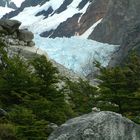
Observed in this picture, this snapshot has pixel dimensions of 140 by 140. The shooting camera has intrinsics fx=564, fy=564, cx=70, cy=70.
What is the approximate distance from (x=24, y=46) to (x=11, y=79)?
28.0 meters

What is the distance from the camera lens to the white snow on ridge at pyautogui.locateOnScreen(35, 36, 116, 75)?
93750 millimetres

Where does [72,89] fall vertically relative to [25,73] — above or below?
below

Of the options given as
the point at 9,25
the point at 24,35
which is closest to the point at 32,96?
the point at 9,25

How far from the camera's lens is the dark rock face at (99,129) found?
9609mm

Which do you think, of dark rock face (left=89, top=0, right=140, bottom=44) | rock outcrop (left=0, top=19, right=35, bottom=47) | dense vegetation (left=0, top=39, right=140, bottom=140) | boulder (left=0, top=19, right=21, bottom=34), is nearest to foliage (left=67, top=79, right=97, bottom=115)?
dense vegetation (left=0, top=39, right=140, bottom=140)

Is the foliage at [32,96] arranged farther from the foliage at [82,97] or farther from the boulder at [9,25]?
the boulder at [9,25]

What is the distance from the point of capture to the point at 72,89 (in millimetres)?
26016

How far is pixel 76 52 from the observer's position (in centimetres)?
9431

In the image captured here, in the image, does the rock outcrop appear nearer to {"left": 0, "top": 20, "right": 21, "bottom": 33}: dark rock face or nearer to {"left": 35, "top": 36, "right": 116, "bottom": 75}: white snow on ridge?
{"left": 0, "top": 20, "right": 21, "bottom": 33}: dark rock face

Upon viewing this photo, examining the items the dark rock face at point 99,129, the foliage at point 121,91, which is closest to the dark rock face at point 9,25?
the foliage at point 121,91

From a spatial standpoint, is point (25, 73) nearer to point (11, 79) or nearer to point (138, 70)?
point (11, 79)

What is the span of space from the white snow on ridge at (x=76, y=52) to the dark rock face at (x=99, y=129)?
264 feet

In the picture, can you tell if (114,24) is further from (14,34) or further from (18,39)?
(14,34)

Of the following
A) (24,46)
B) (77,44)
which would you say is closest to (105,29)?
(77,44)
